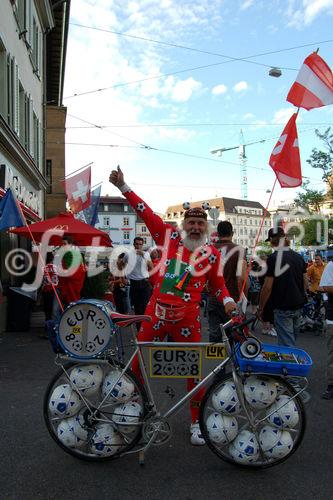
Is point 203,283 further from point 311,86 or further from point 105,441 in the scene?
point 311,86

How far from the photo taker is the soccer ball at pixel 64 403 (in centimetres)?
353

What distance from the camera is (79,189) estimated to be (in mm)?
13805

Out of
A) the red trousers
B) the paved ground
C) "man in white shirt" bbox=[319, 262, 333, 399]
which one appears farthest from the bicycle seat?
"man in white shirt" bbox=[319, 262, 333, 399]

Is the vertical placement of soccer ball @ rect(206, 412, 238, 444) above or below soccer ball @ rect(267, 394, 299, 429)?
below

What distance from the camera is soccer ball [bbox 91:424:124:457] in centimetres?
351

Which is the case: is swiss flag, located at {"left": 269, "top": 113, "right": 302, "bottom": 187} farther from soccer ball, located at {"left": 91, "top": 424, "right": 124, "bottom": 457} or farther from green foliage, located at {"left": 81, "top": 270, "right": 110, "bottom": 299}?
green foliage, located at {"left": 81, "top": 270, "right": 110, "bottom": 299}

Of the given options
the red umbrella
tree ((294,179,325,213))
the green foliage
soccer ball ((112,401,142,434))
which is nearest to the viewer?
soccer ball ((112,401,142,434))

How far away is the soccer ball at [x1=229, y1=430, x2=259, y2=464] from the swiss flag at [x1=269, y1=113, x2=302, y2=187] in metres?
2.83

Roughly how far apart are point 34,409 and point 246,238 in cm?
12612

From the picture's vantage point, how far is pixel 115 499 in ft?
10.1

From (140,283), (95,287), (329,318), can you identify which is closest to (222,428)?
(329,318)

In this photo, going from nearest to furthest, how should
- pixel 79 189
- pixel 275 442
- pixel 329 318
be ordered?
pixel 275 442 → pixel 329 318 → pixel 79 189

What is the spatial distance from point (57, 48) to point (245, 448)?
2217cm

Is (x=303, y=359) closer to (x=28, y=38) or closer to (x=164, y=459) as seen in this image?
(x=164, y=459)
